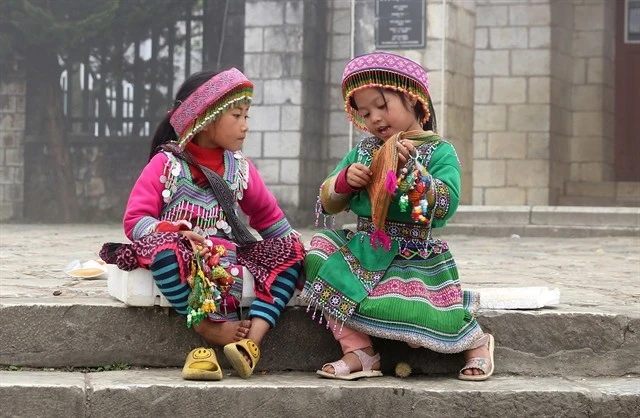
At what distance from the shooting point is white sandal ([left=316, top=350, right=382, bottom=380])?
4230mm

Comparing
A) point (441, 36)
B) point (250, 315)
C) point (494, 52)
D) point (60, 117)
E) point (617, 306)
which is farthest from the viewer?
point (60, 117)

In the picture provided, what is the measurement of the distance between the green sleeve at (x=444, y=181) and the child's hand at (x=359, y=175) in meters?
0.23

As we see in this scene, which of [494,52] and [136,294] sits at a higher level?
[494,52]

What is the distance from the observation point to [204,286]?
4188 mm

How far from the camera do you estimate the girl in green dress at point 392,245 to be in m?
4.23

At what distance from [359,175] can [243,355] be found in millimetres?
716

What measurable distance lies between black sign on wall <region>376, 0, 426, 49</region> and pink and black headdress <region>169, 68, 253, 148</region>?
24.0 feet

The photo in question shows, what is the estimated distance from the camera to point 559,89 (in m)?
13.7

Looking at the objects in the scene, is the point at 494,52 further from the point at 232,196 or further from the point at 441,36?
the point at 232,196

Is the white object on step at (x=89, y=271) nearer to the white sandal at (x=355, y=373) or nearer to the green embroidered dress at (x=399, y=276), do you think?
the green embroidered dress at (x=399, y=276)

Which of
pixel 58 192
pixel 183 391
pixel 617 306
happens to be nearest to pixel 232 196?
pixel 183 391

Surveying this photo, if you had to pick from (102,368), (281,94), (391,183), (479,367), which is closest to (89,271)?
(102,368)

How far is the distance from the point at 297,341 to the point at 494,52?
30.7 feet

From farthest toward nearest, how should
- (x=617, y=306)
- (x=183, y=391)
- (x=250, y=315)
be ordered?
(x=617, y=306) < (x=250, y=315) < (x=183, y=391)
